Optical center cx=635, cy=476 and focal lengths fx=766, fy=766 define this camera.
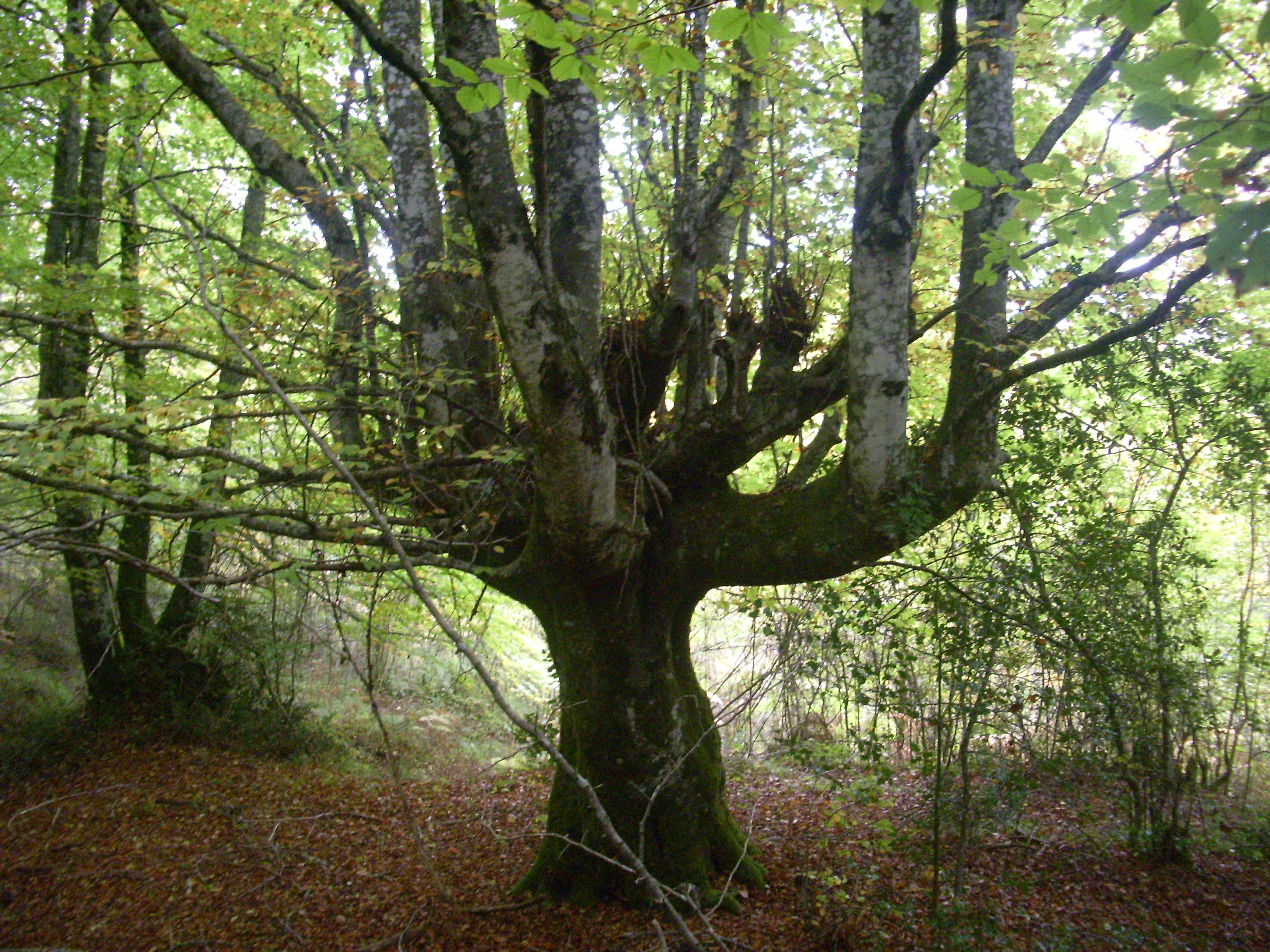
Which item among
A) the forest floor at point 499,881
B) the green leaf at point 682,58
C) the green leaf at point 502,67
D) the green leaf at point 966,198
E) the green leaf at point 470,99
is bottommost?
the forest floor at point 499,881

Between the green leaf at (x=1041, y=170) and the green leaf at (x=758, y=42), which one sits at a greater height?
the green leaf at (x=758, y=42)

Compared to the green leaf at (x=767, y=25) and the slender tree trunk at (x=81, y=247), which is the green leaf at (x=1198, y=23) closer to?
the green leaf at (x=767, y=25)

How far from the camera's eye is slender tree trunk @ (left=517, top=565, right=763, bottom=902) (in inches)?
207

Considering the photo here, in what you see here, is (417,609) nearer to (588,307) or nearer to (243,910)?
(243,910)

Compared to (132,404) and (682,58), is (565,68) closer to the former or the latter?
(682,58)

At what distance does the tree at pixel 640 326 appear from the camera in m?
3.68

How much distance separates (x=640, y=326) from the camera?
16.9ft

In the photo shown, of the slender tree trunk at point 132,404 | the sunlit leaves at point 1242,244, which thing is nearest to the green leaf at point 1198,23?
the sunlit leaves at point 1242,244

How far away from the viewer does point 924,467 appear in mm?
4414

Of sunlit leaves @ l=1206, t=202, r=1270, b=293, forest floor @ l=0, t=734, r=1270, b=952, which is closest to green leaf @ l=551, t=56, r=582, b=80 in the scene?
sunlit leaves @ l=1206, t=202, r=1270, b=293

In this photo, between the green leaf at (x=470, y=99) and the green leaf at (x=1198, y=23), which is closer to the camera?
the green leaf at (x=1198, y=23)

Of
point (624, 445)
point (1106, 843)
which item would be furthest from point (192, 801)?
point (1106, 843)

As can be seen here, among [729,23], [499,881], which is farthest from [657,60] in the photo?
[499,881]

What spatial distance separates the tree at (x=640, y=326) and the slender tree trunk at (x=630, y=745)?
0.07 ft
